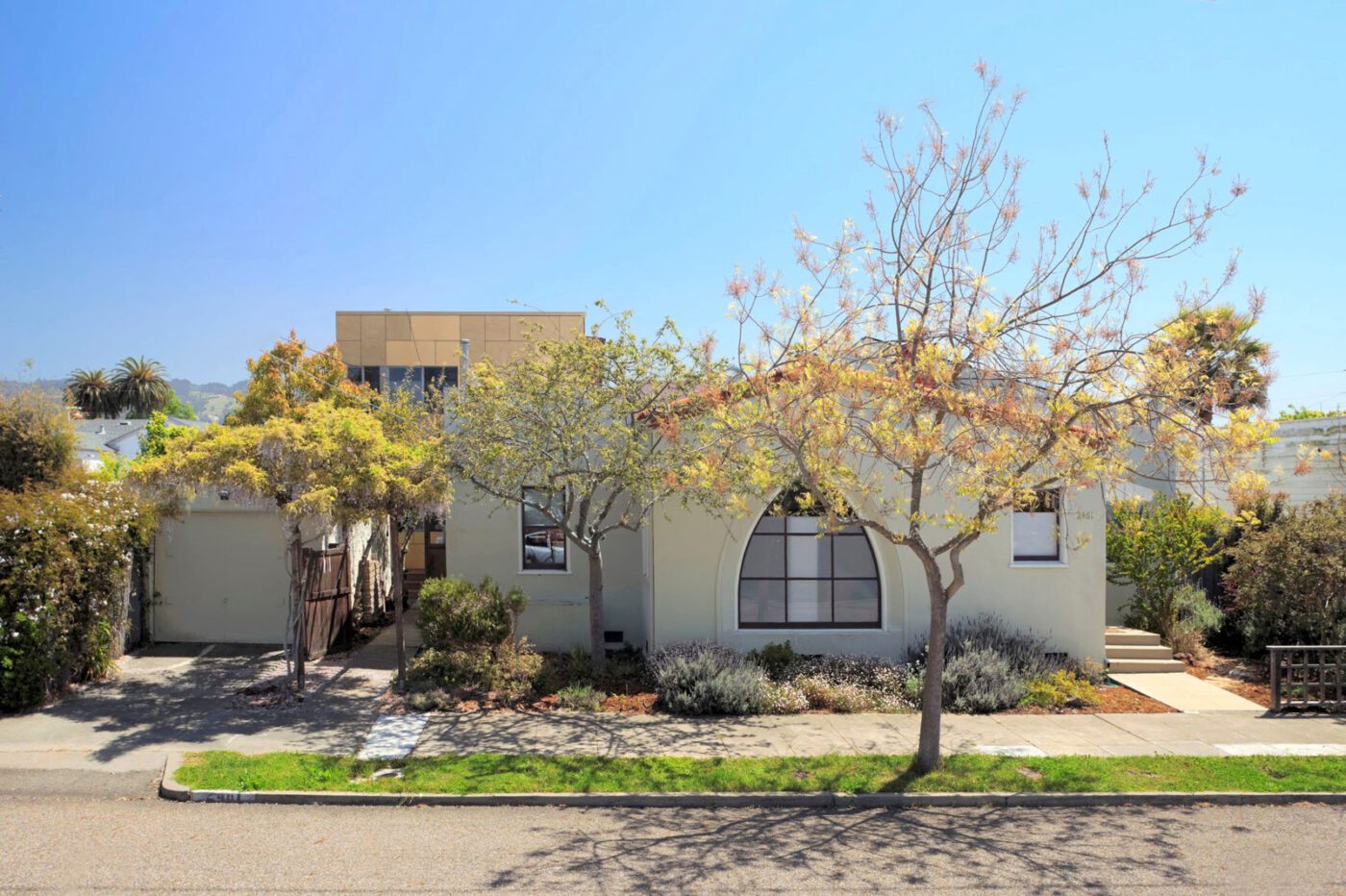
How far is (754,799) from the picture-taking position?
841 cm

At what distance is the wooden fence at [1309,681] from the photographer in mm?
11656

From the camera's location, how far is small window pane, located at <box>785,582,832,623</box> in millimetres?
13625

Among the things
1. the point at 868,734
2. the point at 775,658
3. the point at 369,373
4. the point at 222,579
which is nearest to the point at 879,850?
the point at 868,734

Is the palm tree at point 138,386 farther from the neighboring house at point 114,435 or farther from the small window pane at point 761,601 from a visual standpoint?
the small window pane at point 761,601

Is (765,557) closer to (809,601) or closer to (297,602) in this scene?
(809,601)

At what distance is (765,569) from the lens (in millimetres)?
13703

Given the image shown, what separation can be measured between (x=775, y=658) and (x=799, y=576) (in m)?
1.45

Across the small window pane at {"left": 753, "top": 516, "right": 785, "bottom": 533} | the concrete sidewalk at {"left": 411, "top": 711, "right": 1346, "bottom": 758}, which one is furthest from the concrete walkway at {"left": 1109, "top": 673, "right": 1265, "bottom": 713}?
the small window pane at {"left": 753, "top": 516, "right": 785, "bottom": 533}

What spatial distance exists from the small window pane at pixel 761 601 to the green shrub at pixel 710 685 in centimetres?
151

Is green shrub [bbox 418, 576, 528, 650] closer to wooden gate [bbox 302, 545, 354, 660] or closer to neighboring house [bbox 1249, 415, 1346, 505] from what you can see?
wooden gate [bbox 302, 545, 354, 660]

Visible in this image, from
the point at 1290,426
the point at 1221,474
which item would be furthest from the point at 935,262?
the point at 1290,426

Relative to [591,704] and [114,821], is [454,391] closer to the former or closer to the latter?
[591,704]

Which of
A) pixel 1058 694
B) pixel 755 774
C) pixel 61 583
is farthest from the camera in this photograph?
pixel 1058 694

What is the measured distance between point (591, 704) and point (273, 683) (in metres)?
4.23
